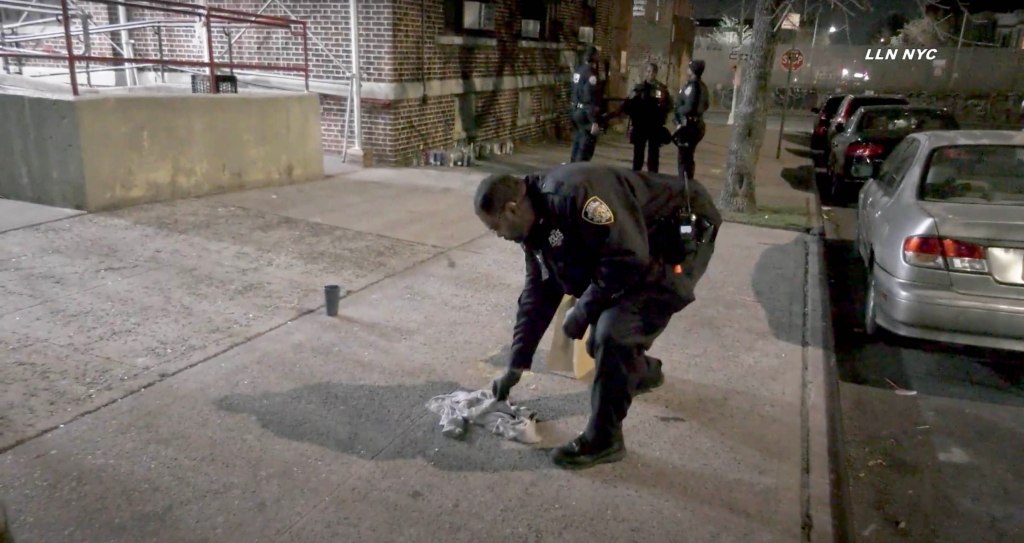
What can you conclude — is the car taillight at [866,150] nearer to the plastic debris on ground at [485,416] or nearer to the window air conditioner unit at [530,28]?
the window air conditioner unit at [530,28]

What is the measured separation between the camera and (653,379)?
4.31 metres

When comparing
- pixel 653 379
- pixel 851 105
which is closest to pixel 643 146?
pixel 851 105

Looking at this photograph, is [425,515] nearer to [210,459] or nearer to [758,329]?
[210,459]

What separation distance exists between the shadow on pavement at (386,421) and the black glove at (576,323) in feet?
1.97

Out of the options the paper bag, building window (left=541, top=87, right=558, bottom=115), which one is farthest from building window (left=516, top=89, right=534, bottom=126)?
the paper bag

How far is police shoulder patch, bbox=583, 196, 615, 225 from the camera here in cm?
296

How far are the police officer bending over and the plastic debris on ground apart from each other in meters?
0.21

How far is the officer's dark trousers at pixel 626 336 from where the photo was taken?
10.7 feet

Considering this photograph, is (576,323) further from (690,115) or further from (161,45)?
(161,45)

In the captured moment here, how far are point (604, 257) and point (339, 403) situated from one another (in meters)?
1.75

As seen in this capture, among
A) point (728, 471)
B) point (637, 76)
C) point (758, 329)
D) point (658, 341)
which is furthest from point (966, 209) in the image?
point (637, 76)

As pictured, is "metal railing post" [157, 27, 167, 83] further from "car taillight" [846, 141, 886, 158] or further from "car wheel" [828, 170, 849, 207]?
"car wheel" [828, 170, 849, 207]

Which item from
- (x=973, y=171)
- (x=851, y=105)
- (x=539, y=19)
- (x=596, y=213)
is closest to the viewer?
(x=596, y=213)

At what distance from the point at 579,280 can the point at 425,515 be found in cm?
116
